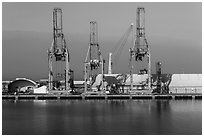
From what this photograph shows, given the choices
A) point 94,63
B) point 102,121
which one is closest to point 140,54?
point 94,63

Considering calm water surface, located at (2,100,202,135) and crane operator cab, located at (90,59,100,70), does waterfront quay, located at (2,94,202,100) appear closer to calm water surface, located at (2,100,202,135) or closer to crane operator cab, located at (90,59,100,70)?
crane operator cab, located at (90,59,100,70)

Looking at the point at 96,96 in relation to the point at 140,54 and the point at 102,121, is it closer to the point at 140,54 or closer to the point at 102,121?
the point at 140,54

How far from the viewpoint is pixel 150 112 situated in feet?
109

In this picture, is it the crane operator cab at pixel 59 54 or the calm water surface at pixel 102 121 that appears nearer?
the calm water surface at pixel 102 121

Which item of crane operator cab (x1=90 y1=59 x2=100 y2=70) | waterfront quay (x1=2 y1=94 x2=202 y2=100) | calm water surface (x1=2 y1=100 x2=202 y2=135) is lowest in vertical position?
calm water surface (x1=2 y1=100 x2=202 y2=135)

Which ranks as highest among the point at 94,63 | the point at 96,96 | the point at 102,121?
the point at 94,63

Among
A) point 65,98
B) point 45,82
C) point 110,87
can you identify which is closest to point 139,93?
point 110,87

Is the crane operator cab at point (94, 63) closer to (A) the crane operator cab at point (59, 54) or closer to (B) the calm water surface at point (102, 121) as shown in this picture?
(A) the crane operator cab at point (59, 54)

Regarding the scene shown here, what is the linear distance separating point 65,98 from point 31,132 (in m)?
24.1

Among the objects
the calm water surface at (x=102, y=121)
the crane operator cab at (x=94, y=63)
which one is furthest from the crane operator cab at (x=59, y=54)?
the calm water surface at (x=102, y=121)

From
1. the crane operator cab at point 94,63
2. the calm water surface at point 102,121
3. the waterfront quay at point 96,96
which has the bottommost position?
the calm water surface at point 102,121

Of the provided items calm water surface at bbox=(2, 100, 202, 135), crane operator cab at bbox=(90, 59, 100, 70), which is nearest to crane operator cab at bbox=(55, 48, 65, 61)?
crane operator cab at bbox=(90, 59, 100, 70)

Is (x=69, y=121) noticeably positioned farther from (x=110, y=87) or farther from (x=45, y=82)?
(x=45, y=82)

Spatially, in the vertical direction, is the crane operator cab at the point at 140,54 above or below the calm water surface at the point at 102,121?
above
